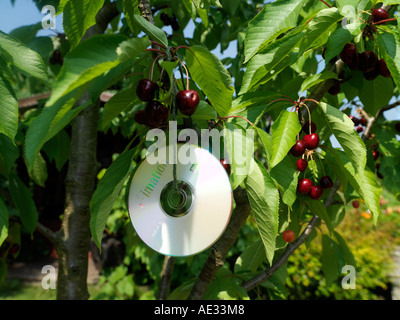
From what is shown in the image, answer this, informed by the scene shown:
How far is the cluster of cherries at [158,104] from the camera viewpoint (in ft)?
2.36

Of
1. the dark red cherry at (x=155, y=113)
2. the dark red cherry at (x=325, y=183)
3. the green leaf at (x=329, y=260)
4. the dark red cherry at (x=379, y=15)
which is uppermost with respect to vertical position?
the dark red cherry at (x=379, y=15)

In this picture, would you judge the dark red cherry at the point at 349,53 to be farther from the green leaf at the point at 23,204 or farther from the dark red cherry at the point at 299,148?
the green leaf at the point at 23,204

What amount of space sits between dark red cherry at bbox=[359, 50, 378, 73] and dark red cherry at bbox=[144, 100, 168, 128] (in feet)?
2.16

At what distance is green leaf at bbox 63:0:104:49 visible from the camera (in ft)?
2.57

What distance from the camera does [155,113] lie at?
740 mm

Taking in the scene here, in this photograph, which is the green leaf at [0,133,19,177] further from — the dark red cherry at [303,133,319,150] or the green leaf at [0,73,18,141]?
the dark red cherry at [303,133,319,150]

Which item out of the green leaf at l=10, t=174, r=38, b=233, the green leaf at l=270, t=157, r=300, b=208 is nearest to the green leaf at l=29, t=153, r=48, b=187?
the green leaf at l=10, t=174, r=38, b=233

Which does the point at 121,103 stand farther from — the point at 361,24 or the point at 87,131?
the point at 87,131

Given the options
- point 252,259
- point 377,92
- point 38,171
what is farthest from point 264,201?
point 38,171

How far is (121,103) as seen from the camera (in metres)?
0.87

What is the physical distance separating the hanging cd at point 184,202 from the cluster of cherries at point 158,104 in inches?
2.6

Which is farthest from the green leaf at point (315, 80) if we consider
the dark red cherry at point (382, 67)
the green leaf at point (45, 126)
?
the green leaf at point (45, 126)
